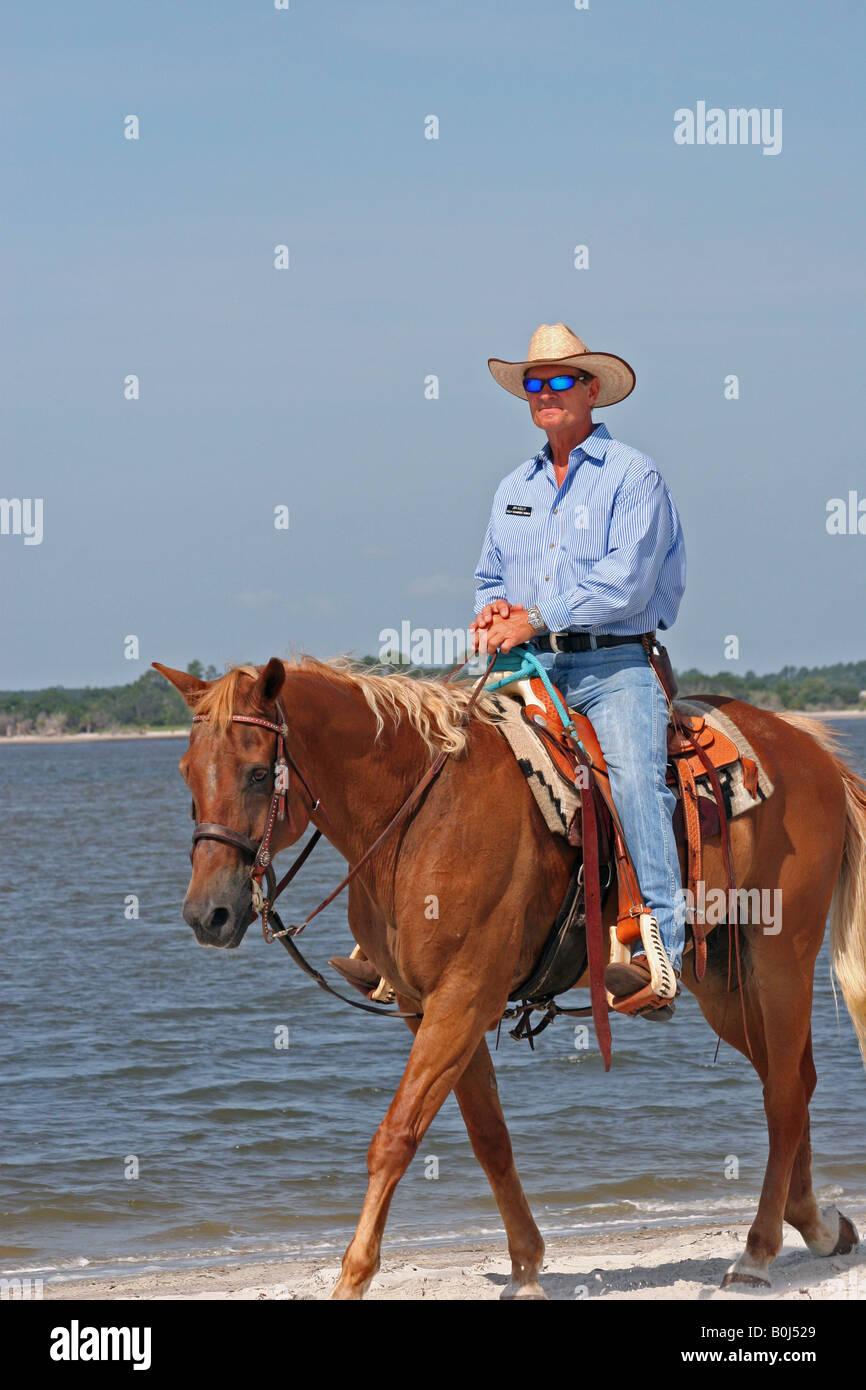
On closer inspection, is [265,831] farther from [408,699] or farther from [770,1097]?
[770,1097]

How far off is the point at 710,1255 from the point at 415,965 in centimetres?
291

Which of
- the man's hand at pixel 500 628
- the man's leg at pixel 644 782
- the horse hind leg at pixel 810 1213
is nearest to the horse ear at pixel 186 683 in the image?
the man's hand at pixel 500 628

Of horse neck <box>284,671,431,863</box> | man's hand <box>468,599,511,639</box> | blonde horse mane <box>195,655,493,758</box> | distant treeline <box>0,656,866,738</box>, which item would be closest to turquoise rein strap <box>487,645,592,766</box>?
man's hand <box>468,599,511,639</box>

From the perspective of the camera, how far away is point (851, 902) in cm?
704

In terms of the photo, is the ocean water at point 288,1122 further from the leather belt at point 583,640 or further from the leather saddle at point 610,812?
the leather belt at point 583,640

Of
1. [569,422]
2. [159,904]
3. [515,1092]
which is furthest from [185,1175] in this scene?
[159,904]

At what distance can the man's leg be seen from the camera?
5871 millimetres

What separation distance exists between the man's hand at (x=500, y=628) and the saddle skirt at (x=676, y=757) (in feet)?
0.75

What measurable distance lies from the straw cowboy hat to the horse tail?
1.80 m

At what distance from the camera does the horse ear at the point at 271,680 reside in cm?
506

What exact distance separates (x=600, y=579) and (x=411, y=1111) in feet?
7.24

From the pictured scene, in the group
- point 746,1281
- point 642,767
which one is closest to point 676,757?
point 642,767

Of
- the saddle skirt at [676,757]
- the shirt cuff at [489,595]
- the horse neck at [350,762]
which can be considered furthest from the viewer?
the shirt cuff at [489,595]
